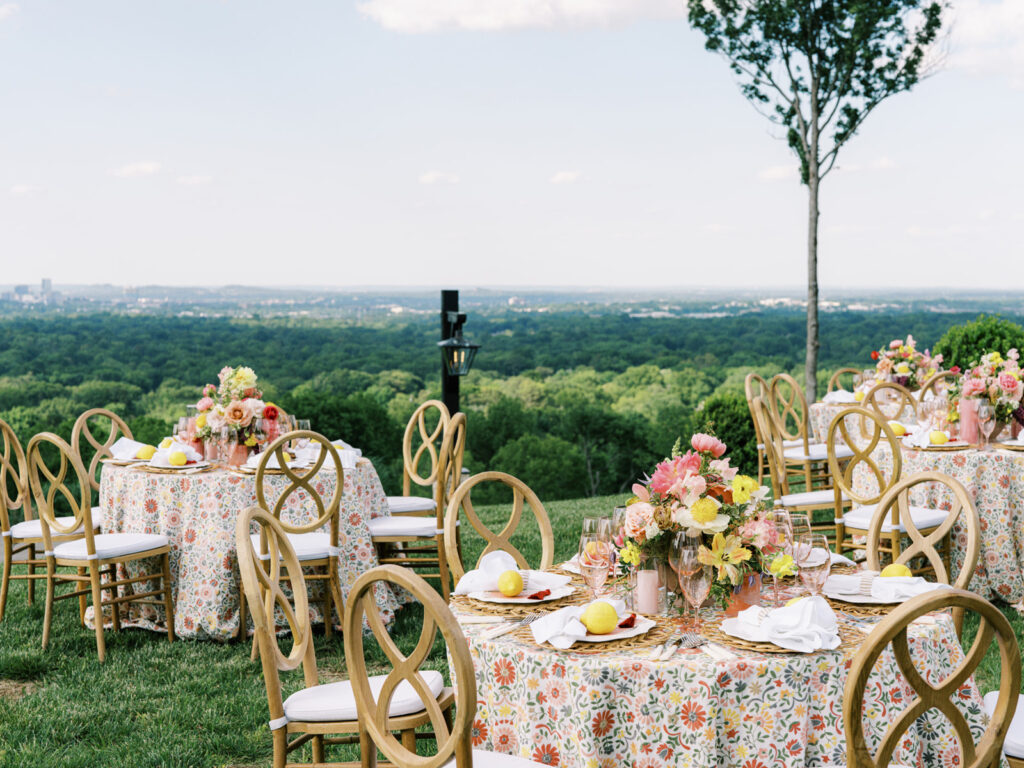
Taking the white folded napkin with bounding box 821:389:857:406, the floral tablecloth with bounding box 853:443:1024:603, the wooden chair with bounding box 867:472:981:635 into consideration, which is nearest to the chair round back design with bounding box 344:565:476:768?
the wooden chair with bounding box 867:472:981:635

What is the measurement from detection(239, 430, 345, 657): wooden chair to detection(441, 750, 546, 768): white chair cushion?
7.30ft

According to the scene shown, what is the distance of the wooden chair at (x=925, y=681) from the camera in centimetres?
150

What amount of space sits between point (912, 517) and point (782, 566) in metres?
2.82

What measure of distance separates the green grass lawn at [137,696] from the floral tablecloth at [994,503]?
0.57 ft

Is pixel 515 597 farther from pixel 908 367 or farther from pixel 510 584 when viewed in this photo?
pixel 908 367

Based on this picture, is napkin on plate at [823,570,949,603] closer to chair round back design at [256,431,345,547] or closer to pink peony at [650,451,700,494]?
pink peony at [650,451,700,494]

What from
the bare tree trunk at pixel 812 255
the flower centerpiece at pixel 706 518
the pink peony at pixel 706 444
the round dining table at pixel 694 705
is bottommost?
the round dining table at pixel 694 705

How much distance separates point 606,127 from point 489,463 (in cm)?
747

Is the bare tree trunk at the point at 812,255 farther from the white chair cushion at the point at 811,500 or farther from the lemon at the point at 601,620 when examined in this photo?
the lemon at the point at 601,620

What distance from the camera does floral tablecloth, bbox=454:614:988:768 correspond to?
6.26 ft

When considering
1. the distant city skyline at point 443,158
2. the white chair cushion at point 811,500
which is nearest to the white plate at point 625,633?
the white chair cushion at point 811,500

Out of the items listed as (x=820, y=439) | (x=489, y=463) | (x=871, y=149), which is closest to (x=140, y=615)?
(x=820, y=439)

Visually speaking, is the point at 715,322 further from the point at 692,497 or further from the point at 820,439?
the point at 692,497

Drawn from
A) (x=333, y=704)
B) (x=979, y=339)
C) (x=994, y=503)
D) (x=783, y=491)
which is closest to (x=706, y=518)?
(x=333, y=704)
